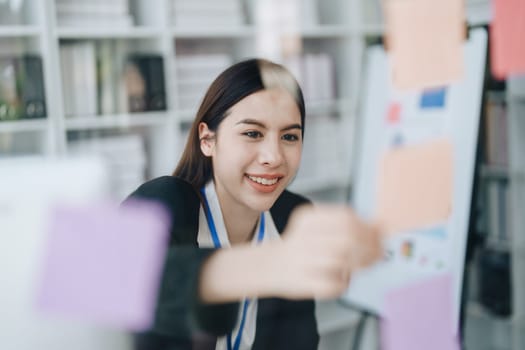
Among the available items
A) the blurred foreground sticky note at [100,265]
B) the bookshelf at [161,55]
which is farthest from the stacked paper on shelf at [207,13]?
the blurred foreground sticky note at [100,265]

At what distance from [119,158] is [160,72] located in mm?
129

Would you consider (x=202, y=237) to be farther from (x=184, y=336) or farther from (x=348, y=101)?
(x=348, y=101)

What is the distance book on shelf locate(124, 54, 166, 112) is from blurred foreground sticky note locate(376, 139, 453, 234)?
237 mm

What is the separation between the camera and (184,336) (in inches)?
17.4

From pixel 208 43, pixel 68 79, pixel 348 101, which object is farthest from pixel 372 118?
pixel 68 79

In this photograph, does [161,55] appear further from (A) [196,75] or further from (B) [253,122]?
(B) [253,122]

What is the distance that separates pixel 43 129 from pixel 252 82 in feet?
0.65

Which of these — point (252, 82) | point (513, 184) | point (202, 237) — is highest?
point (252, 82)

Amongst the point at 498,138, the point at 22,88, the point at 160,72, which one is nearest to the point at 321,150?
the point at 160,72

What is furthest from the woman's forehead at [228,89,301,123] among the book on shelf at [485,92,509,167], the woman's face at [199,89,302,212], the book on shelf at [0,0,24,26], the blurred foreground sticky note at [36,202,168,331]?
the book on shelf at [485,92,509,167]

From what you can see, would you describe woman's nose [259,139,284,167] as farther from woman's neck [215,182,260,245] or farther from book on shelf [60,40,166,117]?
book on shelf [60,40,166,117]

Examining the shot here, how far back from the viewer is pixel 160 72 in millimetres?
576

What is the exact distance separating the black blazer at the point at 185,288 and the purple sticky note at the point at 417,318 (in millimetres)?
94

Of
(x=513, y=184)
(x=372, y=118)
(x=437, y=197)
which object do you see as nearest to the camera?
(x=437, y=197)
